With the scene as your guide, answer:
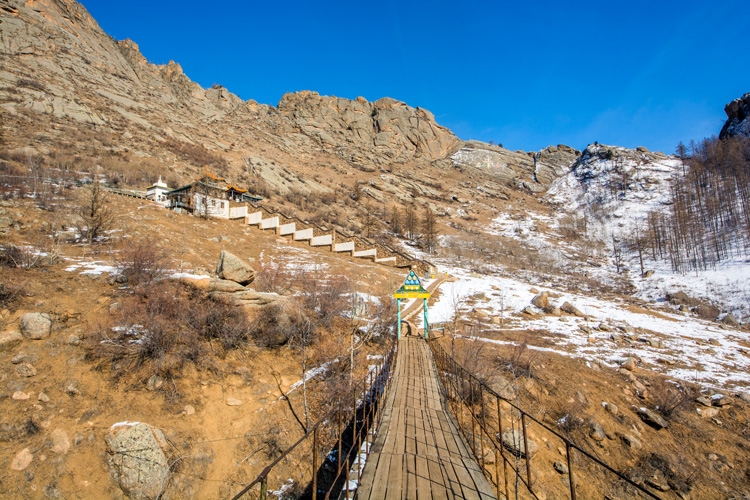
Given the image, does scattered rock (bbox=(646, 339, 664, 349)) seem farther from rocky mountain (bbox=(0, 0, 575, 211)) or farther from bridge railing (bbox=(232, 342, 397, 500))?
rocky mountain (bbox=(0, 0, 575, 211))

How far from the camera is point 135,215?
2359 centimetres

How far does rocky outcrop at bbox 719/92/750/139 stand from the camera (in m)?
82.4

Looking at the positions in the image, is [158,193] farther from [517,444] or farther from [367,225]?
[517,444]

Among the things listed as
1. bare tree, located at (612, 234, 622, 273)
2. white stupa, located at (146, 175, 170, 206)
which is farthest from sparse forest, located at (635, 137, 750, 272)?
white stupa, located at (146, 175, 170, 206)

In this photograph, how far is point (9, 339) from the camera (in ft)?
25.7

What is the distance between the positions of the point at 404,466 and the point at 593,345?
13.1m

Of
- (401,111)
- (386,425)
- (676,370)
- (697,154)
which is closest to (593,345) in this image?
(676,370)

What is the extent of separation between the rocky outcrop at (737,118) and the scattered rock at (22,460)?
12585 cm

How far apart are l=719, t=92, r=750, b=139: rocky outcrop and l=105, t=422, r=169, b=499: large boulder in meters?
124

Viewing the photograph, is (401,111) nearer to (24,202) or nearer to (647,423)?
(24,202)

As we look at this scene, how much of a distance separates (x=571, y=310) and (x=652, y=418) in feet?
34.2

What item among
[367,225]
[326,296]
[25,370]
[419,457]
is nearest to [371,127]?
[367,225]

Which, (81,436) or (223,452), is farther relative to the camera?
(223,452)

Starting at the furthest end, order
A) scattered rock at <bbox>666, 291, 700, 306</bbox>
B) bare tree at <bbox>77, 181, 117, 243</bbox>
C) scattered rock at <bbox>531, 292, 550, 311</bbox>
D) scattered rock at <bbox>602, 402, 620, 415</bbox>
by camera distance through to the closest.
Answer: scattered rock at <bbox>666, 291, 700, 306</bbox> < scattered rock at <bbox>531, 292, 550, 311</bbox> < bare tree at <bbox>77, 181, 117, 243</bbox> < scattered rock at <bbox>602, 402, 620, 415</bbox>
